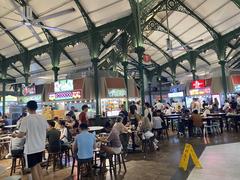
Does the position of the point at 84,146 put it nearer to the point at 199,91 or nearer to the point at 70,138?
the point at 70,138

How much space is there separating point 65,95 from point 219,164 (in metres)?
10.8

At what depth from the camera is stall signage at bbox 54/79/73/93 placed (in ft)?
47.5

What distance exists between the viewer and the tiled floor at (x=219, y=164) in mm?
4699

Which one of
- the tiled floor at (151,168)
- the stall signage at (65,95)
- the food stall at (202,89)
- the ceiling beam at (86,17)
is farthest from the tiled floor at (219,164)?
the food stall at (202,89)

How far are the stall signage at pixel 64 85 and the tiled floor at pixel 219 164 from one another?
9.55 m

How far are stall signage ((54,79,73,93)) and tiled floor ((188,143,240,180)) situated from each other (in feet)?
31.3

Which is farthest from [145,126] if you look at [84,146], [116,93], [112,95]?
[116,93]

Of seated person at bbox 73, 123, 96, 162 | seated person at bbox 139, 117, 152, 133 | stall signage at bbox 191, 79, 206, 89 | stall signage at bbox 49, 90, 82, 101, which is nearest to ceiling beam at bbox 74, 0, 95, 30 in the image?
stall signage at bbox 49, 90, 82, 101

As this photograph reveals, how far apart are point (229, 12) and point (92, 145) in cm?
1182

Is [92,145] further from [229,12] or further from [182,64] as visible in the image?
[182,64]

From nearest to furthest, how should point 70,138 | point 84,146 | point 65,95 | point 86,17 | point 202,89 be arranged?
point 84,146 < point 70,138 < point 86,17 < point 65,95 < point 202,89

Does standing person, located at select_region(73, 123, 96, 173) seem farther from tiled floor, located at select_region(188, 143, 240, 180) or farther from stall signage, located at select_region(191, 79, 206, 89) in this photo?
stall signage, located at select_region(191, 79, 206, 89)

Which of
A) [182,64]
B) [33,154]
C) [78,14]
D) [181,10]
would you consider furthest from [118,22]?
[182,64]

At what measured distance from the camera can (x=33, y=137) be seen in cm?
379
